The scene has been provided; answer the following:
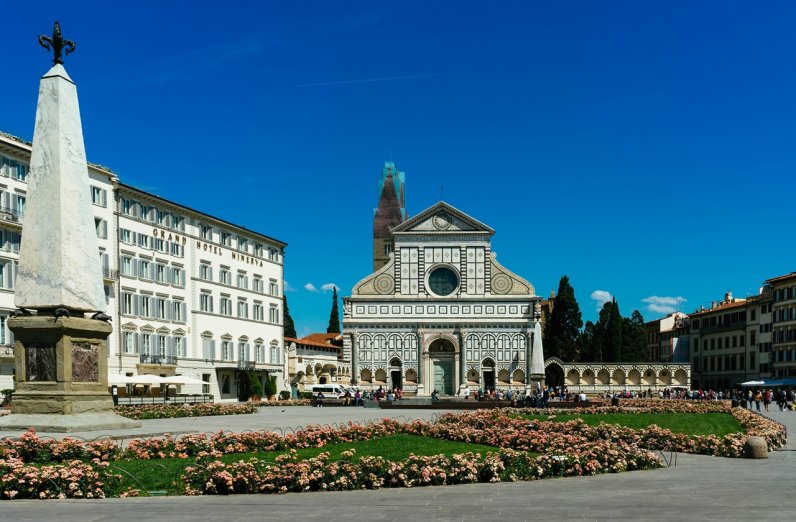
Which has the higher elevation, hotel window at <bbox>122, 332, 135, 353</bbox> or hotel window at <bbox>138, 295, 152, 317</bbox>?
hotel window at <bbox>138, 295, 152, 317</bbox>

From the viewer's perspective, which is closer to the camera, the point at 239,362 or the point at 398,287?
the point at 239,362

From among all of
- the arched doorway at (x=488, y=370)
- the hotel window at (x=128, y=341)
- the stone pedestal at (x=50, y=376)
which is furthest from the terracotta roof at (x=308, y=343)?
the stone pedestal at (x=50, y=376)

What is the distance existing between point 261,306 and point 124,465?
178 ft

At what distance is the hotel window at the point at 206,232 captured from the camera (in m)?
60.6

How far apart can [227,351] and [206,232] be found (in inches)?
367

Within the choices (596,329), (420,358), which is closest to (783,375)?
(596,329)

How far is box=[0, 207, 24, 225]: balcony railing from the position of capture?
42.3 m

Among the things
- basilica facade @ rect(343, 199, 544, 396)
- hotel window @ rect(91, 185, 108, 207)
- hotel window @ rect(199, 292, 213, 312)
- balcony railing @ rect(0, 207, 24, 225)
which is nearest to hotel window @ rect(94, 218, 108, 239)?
hotel window @ rect(91, 185, 108, 207)

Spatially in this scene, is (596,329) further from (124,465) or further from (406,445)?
(124,465)

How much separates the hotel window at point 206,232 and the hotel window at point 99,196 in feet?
35.7

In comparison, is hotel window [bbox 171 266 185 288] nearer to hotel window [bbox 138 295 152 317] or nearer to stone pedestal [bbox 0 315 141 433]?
hotel window [bbox 138 295 152 317]

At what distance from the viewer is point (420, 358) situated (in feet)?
262

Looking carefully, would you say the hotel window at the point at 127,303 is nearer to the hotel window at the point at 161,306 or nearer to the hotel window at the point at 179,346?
the hotel window at the point at 161,306

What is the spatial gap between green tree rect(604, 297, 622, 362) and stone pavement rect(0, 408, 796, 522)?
75.9 metres
